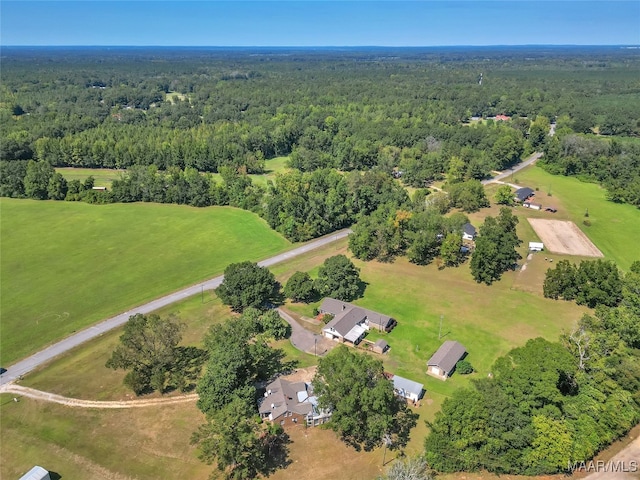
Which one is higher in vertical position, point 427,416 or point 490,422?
point 490,422

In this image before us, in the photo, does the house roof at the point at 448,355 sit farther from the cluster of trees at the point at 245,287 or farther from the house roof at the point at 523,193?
the house roof at the point at 523,193

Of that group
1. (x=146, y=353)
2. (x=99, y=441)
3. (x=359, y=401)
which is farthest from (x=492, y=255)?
(x=99, y=441)

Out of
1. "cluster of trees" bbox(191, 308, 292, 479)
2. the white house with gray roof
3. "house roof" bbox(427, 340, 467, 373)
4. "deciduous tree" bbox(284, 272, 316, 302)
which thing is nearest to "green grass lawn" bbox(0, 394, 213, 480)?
"cluster of trees" bbox(191, 308, 292, 479)

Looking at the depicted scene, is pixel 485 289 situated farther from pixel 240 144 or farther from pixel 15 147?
pixel 15 147

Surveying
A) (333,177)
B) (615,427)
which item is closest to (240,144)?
(333,177)

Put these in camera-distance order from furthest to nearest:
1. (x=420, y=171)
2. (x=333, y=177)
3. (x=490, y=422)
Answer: (x=420, y=171) → (x=333, y=177) → (x=490, y=422)

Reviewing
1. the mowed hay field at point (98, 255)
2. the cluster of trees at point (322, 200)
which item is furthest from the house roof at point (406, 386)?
the cluster of trees at point (322, 200)
